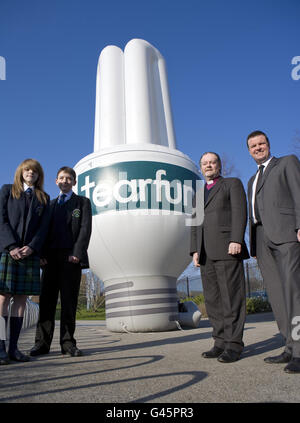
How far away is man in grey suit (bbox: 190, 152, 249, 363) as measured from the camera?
9.20 ft

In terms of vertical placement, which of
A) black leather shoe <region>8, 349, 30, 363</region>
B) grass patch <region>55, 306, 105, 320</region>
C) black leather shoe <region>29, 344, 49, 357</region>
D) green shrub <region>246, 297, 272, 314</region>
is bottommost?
grass patch <region>55, 306, 105, 320</region>

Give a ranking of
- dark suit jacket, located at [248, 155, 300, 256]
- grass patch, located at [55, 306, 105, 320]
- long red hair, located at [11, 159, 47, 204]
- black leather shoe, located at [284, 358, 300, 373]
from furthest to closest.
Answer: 1. grass patch, located at [55, 306, 105, 320]
2. long red hair, located at [11, 159, 47, 204]
3. dark suit jacket, located at [248, 155, 300, 256]
4. black leather shoe, located at [284, 358, 300, 373]

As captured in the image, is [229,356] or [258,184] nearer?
[229,356]

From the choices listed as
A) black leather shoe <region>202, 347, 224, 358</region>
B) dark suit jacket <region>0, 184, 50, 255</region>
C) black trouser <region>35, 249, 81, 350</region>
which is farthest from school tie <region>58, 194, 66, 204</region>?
black leather shoe <region>202, 347, 224, 358</region>

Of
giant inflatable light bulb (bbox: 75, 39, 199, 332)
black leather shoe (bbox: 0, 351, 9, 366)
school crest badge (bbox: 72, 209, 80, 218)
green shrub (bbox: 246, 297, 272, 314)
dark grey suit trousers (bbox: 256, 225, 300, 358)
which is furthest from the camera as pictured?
green shrub (bbox: 246, 297, 272, 314)

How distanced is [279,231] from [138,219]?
2.87 metres

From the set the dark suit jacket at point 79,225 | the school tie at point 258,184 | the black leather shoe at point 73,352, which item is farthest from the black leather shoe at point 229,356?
the dark suit jacket at point 79,225

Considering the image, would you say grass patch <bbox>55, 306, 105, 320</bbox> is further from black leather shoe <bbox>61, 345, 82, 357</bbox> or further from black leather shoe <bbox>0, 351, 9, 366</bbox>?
black leather shoe <bbox>0, 351, 9, 366</bbox>

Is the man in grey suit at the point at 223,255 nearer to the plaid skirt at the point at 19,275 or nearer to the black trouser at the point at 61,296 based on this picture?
the black trouser at the point at 61,296

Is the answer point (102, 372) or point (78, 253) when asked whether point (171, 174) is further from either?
point (102, 372)

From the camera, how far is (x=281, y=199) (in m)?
2.60

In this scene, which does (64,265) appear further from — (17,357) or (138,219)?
(138,219)

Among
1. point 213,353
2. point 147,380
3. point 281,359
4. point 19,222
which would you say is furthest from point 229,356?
point 19,222

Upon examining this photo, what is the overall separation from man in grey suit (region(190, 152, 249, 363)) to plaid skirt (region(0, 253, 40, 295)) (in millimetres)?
1393
